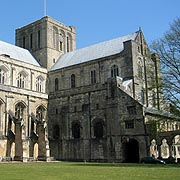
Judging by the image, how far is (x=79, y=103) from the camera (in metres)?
48.1

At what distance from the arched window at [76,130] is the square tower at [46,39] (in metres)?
14.2

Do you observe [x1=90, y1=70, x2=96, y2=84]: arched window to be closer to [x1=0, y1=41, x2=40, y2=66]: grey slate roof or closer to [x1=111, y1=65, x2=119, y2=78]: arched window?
[x1=111, y1=65, x2=119, y2=78]: arched window

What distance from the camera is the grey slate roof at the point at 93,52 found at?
164 feet

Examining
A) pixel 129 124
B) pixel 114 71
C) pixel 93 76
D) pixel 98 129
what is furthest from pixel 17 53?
pixel 129 124

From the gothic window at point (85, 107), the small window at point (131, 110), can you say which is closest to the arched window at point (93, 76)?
the gothic window at point (85, 107)

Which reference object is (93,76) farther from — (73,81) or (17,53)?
(17,53)

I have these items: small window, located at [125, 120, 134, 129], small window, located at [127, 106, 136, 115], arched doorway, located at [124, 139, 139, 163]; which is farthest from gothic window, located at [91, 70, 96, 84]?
arched doorway, located at [124, 139, 139, 163]

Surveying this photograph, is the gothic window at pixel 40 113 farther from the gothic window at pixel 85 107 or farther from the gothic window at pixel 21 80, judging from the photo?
the gothic window at pixel 85 107

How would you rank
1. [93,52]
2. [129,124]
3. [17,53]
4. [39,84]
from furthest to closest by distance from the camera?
[17,53] → [39,84] → [93,52] → [129,124]

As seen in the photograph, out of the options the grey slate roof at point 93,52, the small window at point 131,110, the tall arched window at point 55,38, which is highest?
the tall arched window at point 55,38

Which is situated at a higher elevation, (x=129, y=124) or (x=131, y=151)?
(x=129, y=124)

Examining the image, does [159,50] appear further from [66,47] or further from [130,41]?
[66,47]

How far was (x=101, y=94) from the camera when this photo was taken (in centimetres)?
4569

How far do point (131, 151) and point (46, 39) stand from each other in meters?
27.4
